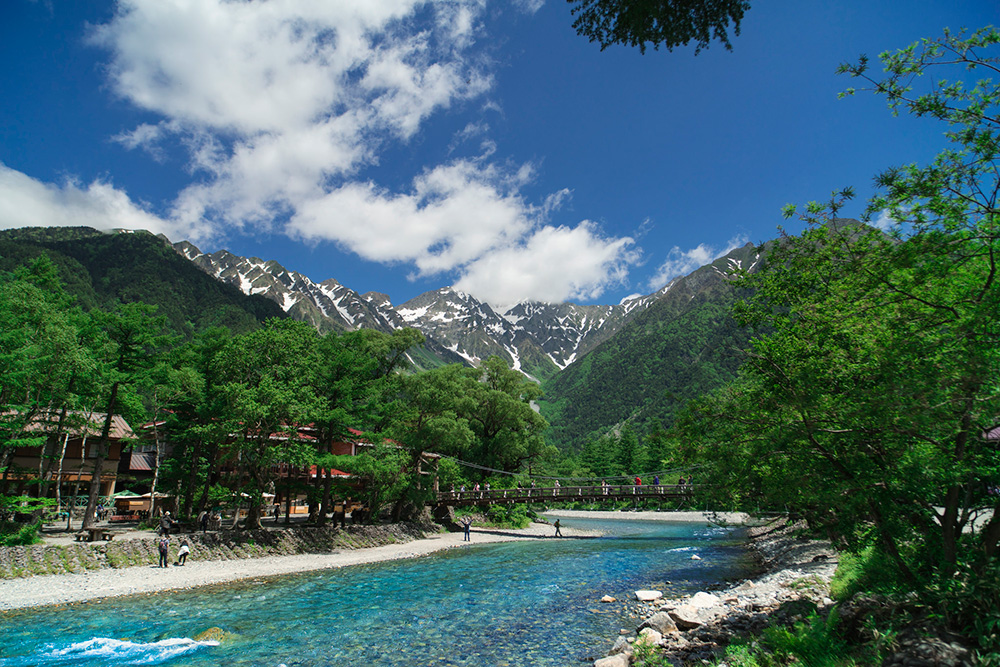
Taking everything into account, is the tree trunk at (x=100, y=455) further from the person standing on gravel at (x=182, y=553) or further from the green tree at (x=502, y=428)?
the green tree at (x=502, y=428)

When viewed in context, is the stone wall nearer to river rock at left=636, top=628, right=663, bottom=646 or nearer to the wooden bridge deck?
the wooden bridge deck

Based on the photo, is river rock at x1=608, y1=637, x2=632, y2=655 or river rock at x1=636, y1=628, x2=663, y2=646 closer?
river rock at x1=608, y1=637, x2=632, y2=655

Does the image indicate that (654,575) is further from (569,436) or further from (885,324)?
(569,436)

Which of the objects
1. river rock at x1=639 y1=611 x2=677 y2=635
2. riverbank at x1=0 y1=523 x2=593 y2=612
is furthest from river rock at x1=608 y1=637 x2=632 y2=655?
riverbank at x1=0 y1=523 x2=593 y2=612

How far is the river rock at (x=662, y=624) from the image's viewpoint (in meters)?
10.8

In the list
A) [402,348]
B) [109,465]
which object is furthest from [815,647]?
[109,465]

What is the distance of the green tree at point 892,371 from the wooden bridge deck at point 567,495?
88.0ft

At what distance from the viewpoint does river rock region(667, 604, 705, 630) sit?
35.6 ft

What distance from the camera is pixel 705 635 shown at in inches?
396

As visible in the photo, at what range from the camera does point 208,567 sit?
19.1 metres

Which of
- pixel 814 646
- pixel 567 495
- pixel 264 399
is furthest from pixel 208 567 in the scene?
pixel 567 495

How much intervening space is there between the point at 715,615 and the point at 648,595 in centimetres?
443

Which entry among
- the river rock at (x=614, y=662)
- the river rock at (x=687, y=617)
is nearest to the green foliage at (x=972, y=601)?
the river rock at (x=614, y=662)

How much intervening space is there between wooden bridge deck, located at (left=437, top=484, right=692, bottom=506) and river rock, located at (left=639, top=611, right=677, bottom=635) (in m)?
22.4
